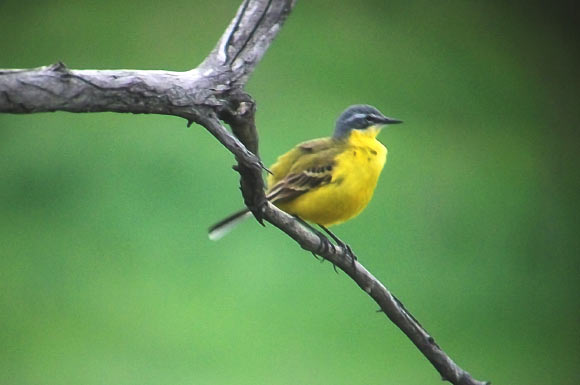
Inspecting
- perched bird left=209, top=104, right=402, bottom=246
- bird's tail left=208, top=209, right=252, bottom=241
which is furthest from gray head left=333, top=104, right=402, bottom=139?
bird's tail left=208, top=209, right=252, bottom=241

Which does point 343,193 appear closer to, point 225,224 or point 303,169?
point 303,169

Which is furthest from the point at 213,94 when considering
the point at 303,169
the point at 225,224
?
the point at 303,169

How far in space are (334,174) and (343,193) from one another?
0.06 meters

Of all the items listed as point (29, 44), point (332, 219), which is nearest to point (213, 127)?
point (332, 219)

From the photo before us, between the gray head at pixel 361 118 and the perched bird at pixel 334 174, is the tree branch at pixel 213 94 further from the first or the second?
the gray head at pixel 361 118

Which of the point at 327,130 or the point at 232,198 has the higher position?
the point at 327,130

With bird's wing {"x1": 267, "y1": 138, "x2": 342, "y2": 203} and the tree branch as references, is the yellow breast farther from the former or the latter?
the tree branch

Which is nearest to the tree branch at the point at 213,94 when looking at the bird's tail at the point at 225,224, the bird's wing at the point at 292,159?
the bird's tail at the point at 225,224

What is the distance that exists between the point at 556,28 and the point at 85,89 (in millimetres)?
3659

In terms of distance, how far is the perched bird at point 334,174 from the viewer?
193cm

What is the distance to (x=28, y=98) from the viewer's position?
1.13 m

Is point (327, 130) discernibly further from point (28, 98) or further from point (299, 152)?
point (28, 98)

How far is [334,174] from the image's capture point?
197 cm

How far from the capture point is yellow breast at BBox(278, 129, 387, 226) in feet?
6.34
